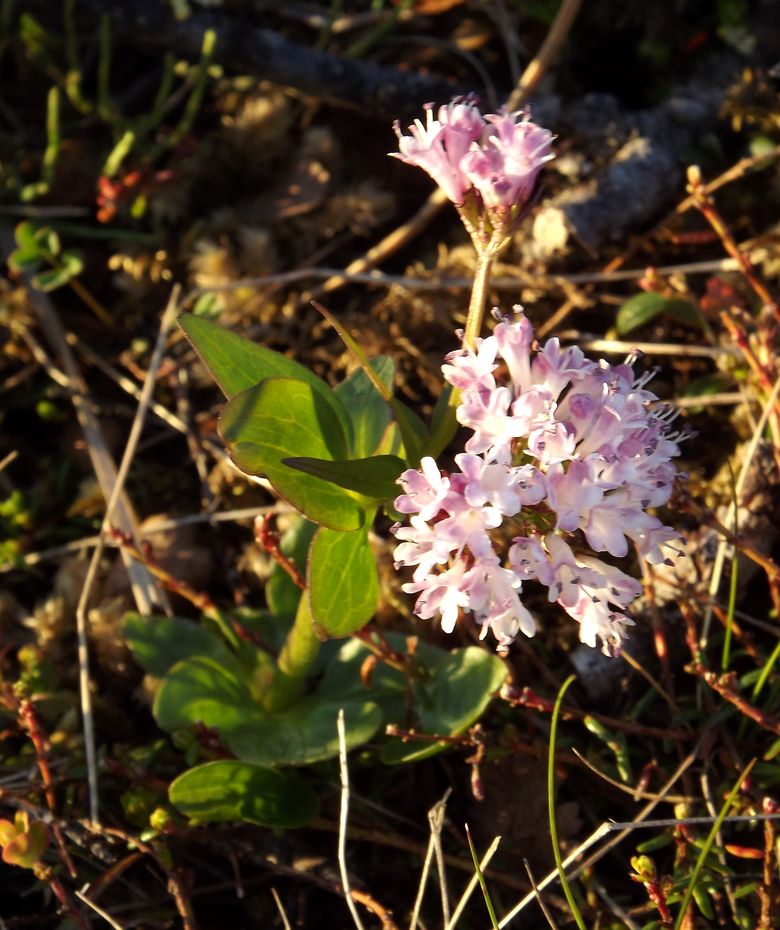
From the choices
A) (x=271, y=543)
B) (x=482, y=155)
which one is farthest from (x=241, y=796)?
(x=482, y=155)

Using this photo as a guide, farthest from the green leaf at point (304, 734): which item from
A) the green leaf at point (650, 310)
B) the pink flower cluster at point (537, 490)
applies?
the green leaf at point (650, 310)

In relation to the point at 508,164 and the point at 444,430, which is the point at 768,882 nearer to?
the point at 444,430

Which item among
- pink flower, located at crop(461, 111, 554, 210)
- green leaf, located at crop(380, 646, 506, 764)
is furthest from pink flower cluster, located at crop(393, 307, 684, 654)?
green leaf, located at crop(380, 646, 506, 764)

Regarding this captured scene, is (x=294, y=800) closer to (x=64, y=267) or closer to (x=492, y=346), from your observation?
(x=492, y=346)

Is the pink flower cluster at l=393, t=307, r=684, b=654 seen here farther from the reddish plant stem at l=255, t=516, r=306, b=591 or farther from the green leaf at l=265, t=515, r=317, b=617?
the green leaf at l=265, t=515, r=317, b=617

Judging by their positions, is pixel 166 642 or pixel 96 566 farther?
pixel 96 566

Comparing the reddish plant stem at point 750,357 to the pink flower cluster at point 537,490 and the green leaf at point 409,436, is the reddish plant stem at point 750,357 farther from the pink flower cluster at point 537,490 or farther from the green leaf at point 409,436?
the green leaf at point 409,436
